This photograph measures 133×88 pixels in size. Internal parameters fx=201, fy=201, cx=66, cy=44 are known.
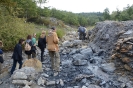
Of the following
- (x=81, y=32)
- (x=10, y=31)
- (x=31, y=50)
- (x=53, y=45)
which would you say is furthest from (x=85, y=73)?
(x=81, y=32)

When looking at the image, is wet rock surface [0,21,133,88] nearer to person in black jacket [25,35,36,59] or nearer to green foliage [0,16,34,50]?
person in black jacket [25,35,36,59]

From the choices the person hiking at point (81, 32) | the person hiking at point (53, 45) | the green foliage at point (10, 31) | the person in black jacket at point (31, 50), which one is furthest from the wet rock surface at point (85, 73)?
the person hiking at point (81, 32)

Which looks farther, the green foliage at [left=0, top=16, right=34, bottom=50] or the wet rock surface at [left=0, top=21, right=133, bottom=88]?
the green foliage at [left=0, top=16, right=34, bottom=50]

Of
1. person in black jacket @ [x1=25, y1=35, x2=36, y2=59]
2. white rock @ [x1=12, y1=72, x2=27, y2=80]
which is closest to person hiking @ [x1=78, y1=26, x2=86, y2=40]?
person in black jacket @ [x1=25, y1=35, x2=36, y2=59]

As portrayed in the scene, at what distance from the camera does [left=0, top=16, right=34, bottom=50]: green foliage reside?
1329 centimetres

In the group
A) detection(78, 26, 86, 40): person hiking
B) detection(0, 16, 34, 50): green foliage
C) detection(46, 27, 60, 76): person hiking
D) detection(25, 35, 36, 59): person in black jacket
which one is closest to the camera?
detection(46, 27, 60, 76): person hiking

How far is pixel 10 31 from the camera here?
13789 millimetres

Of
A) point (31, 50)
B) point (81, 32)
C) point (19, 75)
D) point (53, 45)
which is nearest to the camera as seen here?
point (19, 75)

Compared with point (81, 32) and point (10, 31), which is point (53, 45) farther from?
point (81, 32)

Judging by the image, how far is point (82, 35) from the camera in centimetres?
1861

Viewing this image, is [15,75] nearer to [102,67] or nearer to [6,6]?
[102,67]

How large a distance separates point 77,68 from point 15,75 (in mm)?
2997

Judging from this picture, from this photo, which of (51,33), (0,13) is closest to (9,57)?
(0,13)

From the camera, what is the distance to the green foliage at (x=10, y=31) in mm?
13288
